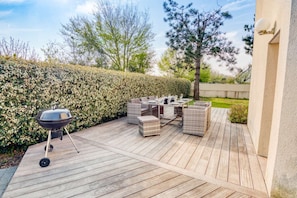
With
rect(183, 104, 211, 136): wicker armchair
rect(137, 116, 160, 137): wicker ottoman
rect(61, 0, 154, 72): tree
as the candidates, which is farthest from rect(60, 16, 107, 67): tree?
rect(183, 104, 211, 136): wicker armchair

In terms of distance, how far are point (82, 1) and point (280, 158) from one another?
12.3 meters

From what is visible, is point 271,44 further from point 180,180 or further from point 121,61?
point 121,61

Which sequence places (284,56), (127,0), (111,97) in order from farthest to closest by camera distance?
(127,0) < (111,97) < (284,56)

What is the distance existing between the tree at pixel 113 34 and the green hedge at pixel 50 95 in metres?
6.57

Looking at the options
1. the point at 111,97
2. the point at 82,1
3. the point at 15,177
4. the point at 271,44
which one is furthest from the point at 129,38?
the point at 15,177

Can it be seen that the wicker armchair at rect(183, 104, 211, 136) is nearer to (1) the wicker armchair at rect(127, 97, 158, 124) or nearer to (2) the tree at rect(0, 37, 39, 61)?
(1) the wicker armchair at rect(127, 97, 158, 124)

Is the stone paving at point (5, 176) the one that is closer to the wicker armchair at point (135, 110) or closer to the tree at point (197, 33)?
the wicker armchair at point (135, 110)

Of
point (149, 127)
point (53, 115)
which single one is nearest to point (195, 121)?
point (149, 127)

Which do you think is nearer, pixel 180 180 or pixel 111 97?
pixel 180 180

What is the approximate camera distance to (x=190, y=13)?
13.0 metres

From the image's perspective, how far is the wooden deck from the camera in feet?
7.10

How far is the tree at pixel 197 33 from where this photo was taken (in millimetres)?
12852

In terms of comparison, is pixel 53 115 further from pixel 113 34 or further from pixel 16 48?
pixel 113 34

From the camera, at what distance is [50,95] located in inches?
160
